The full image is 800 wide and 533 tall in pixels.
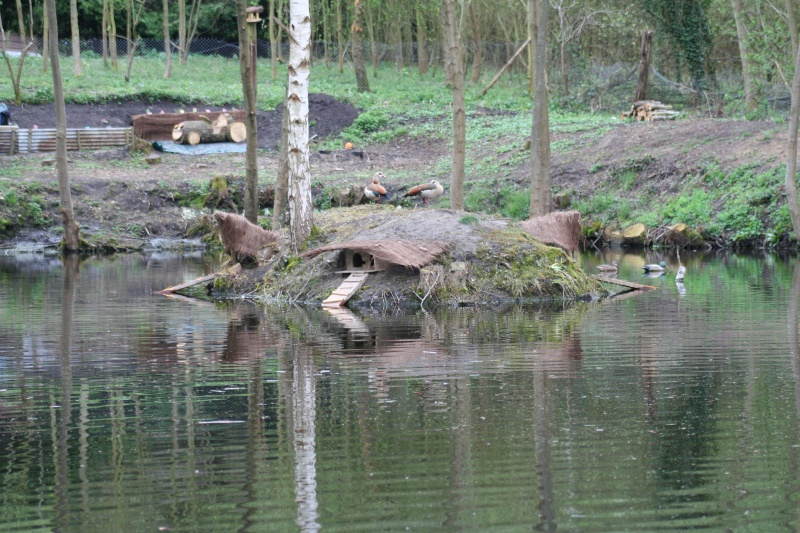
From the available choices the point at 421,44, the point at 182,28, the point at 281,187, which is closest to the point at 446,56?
the point at 421,44

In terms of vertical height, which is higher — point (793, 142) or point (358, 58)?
point (358, 58)

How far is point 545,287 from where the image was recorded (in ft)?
63.7

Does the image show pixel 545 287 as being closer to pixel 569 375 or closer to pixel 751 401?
pixel 569 375

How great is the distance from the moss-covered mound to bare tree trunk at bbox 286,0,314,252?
58cm

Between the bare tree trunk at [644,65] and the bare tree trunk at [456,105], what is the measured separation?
21242mm

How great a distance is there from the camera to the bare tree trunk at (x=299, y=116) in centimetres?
1889

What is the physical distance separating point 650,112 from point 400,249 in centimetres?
2678

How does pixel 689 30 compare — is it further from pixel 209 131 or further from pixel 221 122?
pixel 209 131

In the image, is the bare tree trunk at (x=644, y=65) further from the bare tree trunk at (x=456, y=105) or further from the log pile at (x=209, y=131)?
the bare tree trunk at (x=456, y=105)

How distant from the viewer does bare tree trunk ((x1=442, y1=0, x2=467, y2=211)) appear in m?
24.2

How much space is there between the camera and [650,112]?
42.9 metres

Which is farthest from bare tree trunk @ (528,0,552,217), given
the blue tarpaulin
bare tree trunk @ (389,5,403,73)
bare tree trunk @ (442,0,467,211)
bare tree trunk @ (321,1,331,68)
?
bare tree trunk @ (321,1,331,68)

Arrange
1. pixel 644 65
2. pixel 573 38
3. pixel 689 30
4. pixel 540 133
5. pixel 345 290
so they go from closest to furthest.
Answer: pixel 345 290 → pixel 540 133 → pixel 644 65 → pixel 689 30 → pixel 573 38

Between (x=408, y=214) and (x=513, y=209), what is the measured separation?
1499 centimetres
